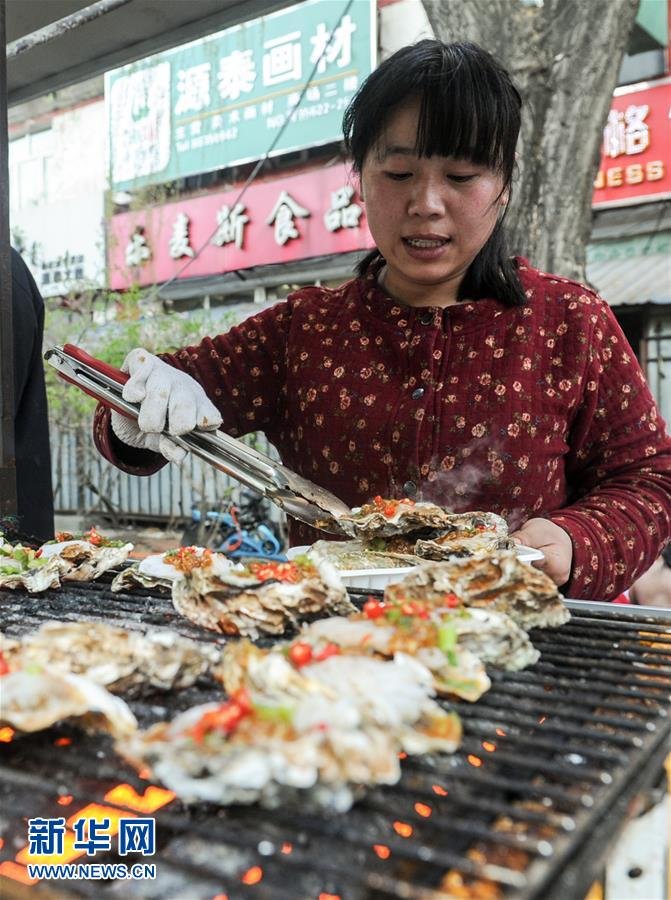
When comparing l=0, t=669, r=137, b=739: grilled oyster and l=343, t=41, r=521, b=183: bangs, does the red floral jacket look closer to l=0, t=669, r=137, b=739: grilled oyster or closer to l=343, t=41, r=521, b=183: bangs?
l=343, t=41, r=521, b=183: bangs

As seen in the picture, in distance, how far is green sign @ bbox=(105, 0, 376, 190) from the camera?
26.0 ft

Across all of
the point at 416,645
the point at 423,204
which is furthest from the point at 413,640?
the point at 423,204

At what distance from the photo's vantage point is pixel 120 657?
1.46 m

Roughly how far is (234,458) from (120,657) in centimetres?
105

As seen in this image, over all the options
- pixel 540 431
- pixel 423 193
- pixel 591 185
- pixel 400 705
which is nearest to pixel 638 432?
pixel 540 431

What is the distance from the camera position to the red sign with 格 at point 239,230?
9.34 m

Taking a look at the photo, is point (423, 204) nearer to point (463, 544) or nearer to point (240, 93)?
point (463, 544)

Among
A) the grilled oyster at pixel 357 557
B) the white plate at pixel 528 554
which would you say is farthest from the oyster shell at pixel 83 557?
the white plate at pixel 528 554

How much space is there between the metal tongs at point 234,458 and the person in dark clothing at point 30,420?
105cm

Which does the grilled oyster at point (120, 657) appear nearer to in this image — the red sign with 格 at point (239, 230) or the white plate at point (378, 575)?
the white plate at point (378, 575)

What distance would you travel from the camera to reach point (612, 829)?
95 cm

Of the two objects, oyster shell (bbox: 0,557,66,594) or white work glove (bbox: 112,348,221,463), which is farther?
white work glove (bbox: 112,348,221,463)

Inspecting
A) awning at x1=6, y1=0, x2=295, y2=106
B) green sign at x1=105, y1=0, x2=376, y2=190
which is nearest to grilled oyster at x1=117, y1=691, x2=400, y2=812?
awning at x1=6, y1=0, x2=295, y2=106

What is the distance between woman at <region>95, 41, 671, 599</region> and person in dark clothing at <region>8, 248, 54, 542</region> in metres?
0.85
